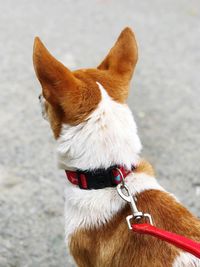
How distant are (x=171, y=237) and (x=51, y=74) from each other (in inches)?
33.9

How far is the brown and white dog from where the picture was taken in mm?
2049

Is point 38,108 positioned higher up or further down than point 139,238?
higher up

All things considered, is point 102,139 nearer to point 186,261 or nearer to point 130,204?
point 130,204

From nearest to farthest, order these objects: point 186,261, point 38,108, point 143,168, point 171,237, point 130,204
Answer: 1. point 171,237
2. point 186,261
3. point 130,204
4. point 143,168
5. point 38,108

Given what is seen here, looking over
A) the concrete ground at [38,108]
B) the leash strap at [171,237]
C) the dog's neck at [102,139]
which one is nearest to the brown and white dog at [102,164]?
the dog's neck at [102,139]

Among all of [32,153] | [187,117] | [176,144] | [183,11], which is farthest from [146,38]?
[32,153]

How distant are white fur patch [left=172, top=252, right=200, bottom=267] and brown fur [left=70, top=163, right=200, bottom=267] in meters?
0.02

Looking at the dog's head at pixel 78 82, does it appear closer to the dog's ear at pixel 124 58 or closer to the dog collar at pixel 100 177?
the dog's ear at pixel 124 58

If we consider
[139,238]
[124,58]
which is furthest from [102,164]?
[124,58]

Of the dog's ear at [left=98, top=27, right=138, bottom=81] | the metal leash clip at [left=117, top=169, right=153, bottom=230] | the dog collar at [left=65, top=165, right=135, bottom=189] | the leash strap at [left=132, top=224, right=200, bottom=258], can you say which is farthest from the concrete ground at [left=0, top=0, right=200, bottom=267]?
the dog's ear at [left=98, top=27, right=138, bottom=81]

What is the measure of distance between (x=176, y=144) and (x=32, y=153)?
1.38 metres

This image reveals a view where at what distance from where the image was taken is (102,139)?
2.13 m

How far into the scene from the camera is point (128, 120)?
7.25 feet

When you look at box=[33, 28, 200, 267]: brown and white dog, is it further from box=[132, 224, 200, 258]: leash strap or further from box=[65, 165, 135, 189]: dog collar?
box=[132, 224, 200, 258]: leash strap
